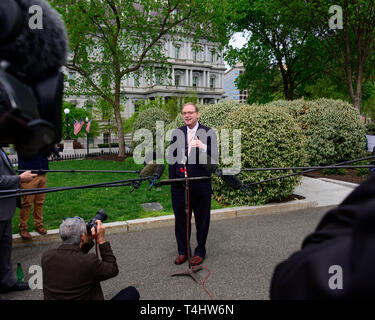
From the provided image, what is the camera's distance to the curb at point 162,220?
18.6 feet

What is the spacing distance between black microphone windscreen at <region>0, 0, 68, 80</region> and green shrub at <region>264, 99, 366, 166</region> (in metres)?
13.0

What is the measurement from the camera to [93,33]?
18594mm

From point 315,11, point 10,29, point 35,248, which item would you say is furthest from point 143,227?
point 315,11

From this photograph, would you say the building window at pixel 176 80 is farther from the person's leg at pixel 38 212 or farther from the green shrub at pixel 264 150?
the person's leg at pixel 38 212

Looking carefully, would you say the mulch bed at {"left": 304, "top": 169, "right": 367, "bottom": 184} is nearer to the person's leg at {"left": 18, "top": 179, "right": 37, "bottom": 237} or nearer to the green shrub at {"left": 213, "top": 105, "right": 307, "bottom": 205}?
the green shrub at {"left": 213, "top": 105, "right": 307, "bottom": 205}

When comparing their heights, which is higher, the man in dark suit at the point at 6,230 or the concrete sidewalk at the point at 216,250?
the man in dark suit at the point at 6,230

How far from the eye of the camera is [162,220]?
6.62m

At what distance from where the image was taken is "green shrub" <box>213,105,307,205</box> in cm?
768

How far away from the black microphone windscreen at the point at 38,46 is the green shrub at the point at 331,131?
13.0 meters

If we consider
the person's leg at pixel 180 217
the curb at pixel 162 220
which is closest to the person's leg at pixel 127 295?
the person's leg at pixel 180 217

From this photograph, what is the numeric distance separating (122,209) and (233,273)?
13.5 feet

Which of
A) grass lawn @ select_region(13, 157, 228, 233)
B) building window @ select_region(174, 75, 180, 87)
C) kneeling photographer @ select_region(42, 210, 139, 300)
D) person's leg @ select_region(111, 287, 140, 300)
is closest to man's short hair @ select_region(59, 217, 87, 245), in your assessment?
kneeling photographer @ select_region(42, 210, 139, 300)

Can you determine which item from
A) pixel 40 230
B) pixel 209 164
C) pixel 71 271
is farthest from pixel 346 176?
pixel 71 271

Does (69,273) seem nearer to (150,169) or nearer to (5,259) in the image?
(150,169)
